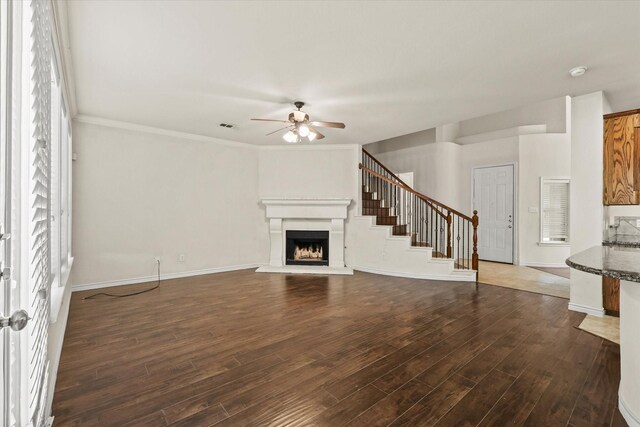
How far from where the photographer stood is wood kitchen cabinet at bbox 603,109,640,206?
10.9 ft

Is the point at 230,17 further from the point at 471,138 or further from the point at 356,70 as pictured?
the point at 471,138

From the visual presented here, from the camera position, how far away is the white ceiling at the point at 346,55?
2186 millimetres

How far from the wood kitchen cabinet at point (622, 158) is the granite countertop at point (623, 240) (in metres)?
0.43

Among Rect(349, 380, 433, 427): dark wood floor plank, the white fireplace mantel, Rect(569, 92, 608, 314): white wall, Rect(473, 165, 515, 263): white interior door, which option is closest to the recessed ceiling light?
Rect(569, 92, 608, 314): white wall

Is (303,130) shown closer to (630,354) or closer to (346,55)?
(346,55)

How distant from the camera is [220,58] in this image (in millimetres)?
2818

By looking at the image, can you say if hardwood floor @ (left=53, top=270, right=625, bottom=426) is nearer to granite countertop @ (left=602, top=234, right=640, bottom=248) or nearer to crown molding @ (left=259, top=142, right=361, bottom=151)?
granite countertop @ (left=602, top=234, right=640, bottom=248)

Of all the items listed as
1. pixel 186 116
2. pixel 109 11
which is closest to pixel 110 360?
pixel 109 11

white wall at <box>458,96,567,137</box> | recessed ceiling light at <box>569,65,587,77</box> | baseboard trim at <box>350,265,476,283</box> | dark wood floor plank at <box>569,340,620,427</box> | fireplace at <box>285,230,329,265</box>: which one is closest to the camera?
dark wood floor plank at <box>569,340,620,427</box>

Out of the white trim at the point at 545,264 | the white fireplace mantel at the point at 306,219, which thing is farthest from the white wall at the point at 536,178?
the white fireplace mantel at the point at 306,219

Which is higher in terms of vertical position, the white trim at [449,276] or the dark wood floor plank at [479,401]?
the white trim at [449,276]

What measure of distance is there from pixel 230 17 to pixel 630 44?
3.30 meters

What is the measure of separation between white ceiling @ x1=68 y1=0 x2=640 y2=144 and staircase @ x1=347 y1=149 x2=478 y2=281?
2.12 metres

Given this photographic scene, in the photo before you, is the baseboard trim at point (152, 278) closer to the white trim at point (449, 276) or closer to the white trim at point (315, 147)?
the white trim at point (315, 147)
